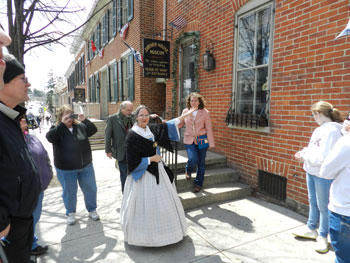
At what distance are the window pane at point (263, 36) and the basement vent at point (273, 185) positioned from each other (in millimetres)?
2005

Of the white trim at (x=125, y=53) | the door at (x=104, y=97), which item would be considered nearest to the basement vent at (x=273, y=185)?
the white trim at (x=125, y=53)

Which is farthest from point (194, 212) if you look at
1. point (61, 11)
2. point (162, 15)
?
point (162, 15)

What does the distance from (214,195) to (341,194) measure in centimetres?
221

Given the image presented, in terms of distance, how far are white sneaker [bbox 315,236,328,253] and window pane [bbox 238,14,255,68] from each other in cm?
301

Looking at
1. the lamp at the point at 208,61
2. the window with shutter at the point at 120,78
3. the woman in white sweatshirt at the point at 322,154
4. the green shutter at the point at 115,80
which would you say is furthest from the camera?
the green shutter at the point at 115,80

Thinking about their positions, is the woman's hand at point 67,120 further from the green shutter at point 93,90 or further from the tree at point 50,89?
the tree at point 50,89

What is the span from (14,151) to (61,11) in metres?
3.75

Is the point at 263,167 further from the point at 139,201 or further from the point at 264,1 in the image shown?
the point at 264,1

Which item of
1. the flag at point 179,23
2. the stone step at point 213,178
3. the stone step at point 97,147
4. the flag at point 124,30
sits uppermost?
the flag at point 124,30

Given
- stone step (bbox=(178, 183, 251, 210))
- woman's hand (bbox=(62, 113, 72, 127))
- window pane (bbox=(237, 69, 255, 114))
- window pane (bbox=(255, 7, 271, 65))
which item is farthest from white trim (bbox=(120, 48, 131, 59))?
stone step (bbox=(178, 183, 251, 210))

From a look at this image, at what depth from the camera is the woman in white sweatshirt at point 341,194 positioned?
1.93 m

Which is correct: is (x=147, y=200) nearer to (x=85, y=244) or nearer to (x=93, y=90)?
(x=85, y=244)

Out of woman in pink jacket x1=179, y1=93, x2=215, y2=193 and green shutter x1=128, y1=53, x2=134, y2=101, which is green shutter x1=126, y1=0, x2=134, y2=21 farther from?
woman in pink jacket x1=179, y1=93, x2=215, y2=193

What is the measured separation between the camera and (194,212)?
3658 mm
